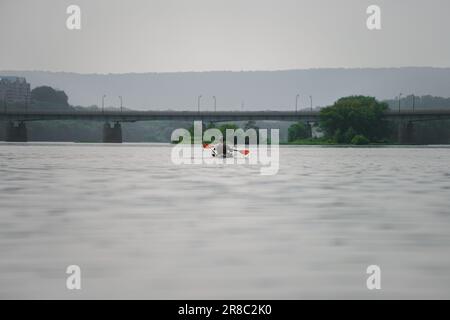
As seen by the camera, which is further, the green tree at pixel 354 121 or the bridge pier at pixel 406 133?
the green tree at pixel 354 121

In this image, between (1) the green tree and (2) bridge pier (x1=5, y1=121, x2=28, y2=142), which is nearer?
(1) the green tree

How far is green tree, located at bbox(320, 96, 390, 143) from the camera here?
613 ft

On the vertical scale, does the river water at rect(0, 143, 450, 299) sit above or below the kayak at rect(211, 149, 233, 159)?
above

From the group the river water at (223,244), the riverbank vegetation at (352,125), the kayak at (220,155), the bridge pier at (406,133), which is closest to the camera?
the river water at (223,244)

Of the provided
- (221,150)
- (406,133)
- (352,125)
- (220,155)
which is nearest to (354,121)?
(352,125)

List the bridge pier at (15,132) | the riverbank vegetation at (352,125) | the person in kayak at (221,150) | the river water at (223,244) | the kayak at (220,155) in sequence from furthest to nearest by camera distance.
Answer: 1. the bridge pier at (15,132)
2. the riverbank vegetation at (352,125)
3. the kayak at (220,155)
4. the person in kayak at (221,150)
5. the river water at (223,244)

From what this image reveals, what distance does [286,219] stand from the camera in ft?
56.2

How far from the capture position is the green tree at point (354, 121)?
613 feet

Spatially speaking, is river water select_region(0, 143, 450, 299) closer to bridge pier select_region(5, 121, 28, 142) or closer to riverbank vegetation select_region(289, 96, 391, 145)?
riverbank vegetation select_region(289, 96, 391, 145)

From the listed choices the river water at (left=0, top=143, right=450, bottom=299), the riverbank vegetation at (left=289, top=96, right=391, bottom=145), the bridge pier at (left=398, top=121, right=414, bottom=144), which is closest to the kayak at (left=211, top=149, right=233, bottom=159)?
the river water at (left=0, top=143, right=450, bottom=299)

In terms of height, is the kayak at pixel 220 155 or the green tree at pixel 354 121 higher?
the green tree at pixel 354 121

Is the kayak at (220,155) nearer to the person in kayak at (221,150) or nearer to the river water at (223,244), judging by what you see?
the person in kayak at (221,150)

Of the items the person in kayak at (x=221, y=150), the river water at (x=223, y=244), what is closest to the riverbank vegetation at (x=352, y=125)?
the person in kayak at (x=221, y=150)
